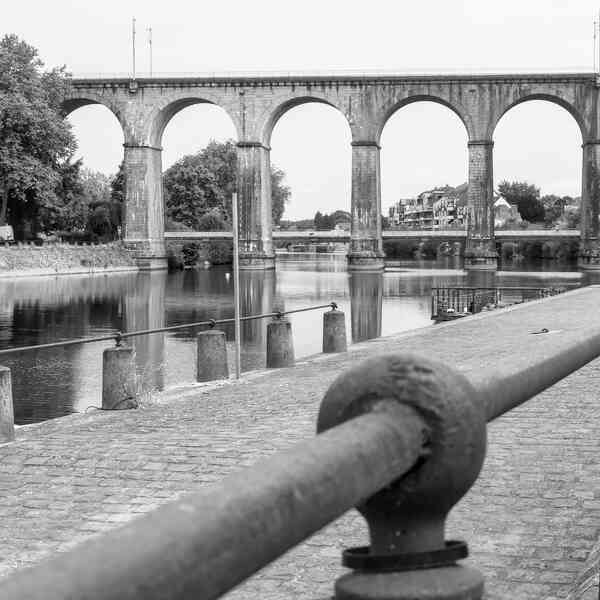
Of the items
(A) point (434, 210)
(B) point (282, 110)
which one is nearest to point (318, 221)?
(A) point (434, 210)

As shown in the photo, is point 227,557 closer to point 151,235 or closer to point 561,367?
point 561,367

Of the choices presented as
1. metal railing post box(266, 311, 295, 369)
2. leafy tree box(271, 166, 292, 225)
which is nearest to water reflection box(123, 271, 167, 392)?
metal railing post box(266, 311, 295, 369)

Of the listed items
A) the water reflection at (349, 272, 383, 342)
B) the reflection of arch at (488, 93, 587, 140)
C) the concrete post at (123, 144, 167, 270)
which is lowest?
the water reflection at (349, 272, 383, 342)

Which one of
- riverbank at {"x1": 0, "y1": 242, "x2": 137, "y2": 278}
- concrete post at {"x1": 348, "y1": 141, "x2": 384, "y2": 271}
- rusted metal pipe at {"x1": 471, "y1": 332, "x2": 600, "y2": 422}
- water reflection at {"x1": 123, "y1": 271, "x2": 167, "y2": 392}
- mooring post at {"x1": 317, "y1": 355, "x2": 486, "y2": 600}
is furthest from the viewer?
concrete post at {"x1": 348, "y1": 141, "x2": 384, "y2": 271}

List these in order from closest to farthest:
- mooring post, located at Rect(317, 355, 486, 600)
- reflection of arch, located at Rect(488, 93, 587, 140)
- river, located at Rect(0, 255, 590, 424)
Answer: mooring post, located at Rect(317, 355, 486, 600), river, located at Rect(0, 255, 590, 424), reflection of arch, located at Rect(488, 93, 587, 140)

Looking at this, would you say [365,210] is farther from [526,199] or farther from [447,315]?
[526,199]

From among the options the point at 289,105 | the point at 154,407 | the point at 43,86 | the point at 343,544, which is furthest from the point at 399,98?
the point at 343,544

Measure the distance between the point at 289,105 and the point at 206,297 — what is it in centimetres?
3200

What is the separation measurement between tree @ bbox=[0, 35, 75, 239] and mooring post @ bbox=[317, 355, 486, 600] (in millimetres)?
52049

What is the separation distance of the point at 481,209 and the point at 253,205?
15.8 metres

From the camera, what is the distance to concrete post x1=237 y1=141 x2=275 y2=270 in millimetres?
64438

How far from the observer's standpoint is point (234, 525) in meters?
0.79

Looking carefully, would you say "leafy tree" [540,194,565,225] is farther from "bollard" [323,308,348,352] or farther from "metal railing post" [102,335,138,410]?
"metal railing post" [102,335,138,410]

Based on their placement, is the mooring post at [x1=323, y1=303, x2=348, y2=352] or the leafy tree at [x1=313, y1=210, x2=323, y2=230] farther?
the leafy tree at [x1=313, y1=210, x2=323, y2=230]
